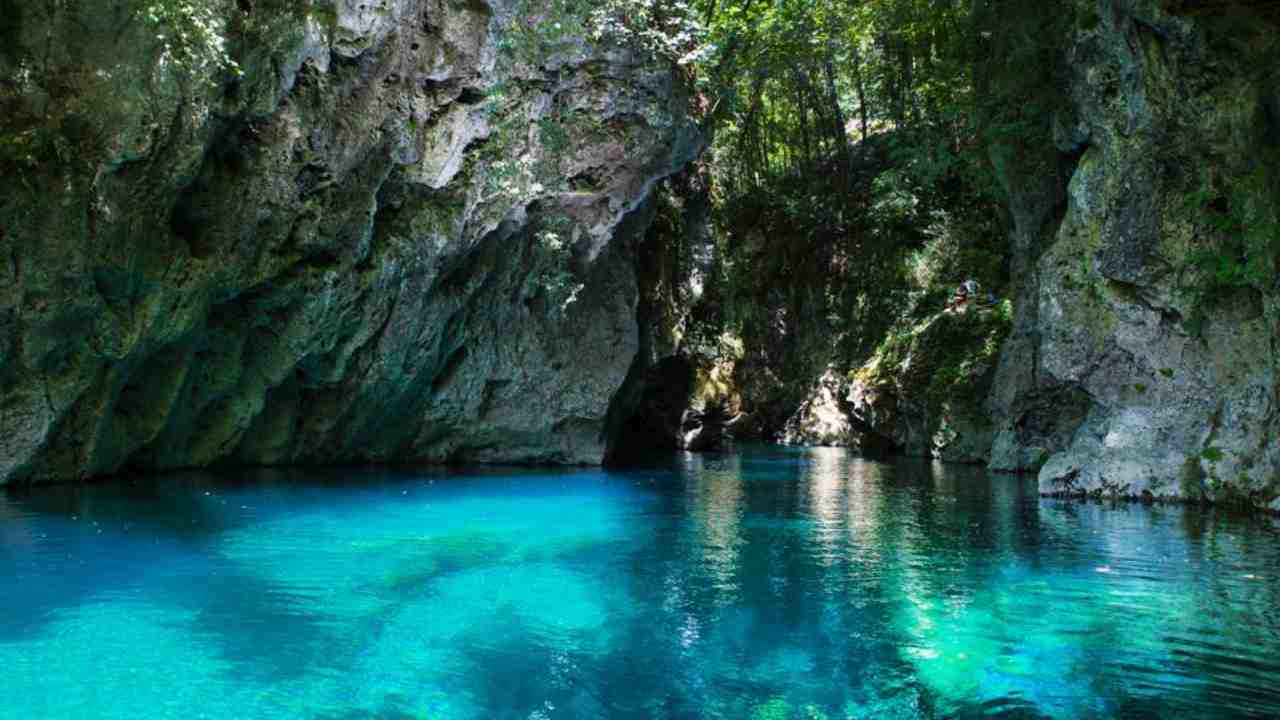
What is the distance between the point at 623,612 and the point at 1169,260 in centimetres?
1318

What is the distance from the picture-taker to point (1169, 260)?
1736 cm

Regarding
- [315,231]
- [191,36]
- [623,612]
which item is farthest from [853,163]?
[623,612]

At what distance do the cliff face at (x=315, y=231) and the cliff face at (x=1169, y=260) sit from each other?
Answer: 31.5 feet

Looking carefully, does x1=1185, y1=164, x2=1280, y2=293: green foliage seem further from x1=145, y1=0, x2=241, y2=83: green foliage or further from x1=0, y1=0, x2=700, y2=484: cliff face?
x1=145, y1=0, x2=241, y2=83: green foliage

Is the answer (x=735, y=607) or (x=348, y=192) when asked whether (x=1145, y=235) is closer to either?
(x=735, y=607)

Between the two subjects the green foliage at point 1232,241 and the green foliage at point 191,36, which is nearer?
the green foliage at point 191,36

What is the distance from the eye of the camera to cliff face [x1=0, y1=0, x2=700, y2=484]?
1444 centimetres

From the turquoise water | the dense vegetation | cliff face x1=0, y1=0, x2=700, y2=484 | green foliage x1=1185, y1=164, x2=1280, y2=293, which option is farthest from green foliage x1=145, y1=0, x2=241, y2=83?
green foliage x1=1185, y1=164, x2=1280, y2=293

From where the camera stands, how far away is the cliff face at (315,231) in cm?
1444

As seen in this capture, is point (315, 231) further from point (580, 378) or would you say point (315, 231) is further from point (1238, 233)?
point (1238, 233)

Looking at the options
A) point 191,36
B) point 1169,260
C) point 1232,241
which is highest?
point 191,36

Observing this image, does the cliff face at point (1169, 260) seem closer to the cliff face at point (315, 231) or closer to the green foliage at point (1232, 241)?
the green foliage at point (1232, 241)

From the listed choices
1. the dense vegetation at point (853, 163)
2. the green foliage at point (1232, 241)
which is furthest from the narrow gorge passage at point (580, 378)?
the dense vegetation at point (853, 163)

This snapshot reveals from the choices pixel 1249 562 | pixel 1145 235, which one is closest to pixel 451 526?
pixel 1249 562
